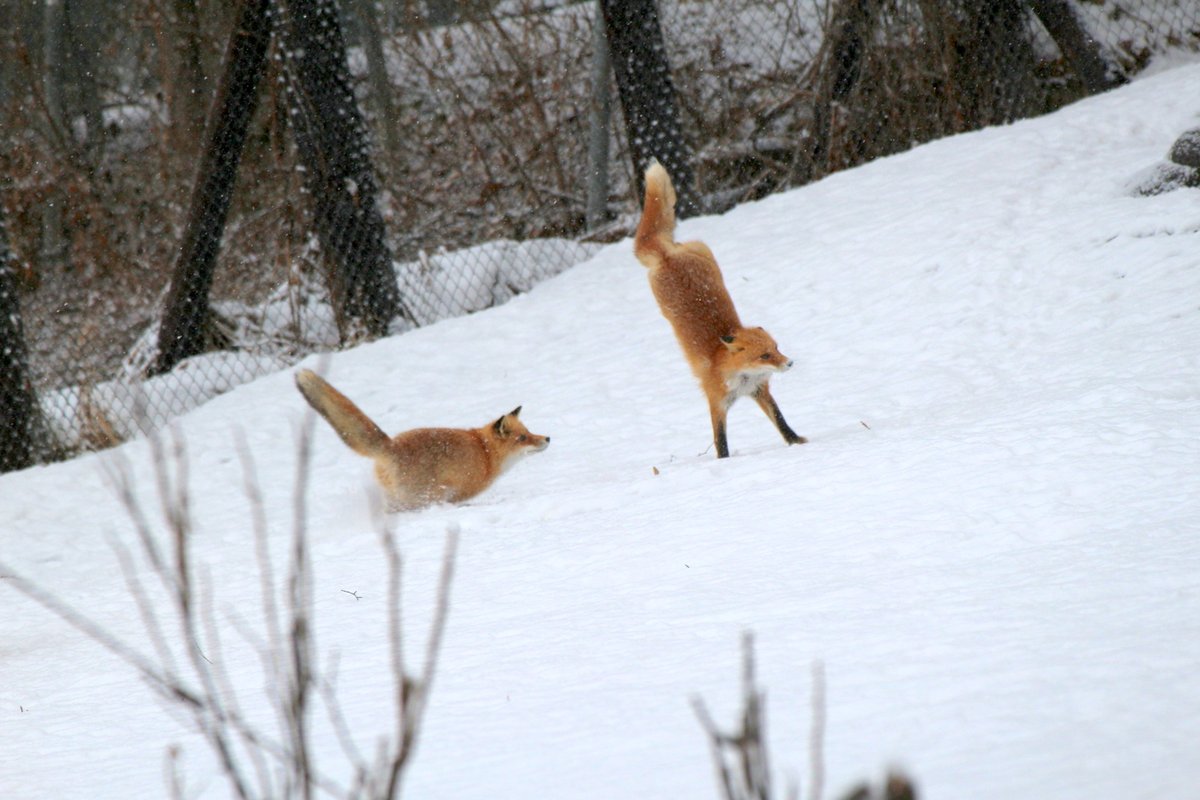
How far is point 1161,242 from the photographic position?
693 cm

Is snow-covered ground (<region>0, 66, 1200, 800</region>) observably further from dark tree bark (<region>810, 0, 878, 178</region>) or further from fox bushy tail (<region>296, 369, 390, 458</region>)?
dark tree bark (<region>810, 0, 878, 178</region>)

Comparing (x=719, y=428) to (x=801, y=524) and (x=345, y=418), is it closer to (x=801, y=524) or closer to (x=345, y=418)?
(x=801, y=524)

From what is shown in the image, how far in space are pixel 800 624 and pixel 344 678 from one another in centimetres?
136

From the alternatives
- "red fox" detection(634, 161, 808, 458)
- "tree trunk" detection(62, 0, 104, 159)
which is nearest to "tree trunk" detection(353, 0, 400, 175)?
"tree trunk" detection(62, 0, 104, 159)

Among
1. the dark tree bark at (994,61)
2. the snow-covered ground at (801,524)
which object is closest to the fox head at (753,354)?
the snow-covered ground at (801,524)

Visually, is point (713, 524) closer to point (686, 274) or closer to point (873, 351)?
point (686, 274)

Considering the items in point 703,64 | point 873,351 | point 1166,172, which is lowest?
point 873,351

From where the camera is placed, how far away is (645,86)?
402 inches

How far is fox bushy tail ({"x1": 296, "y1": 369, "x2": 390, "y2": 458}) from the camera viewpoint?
543 centimetres

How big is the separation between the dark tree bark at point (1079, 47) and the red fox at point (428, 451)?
708 cm

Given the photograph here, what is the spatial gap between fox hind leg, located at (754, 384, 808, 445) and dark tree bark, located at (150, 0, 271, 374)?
5426 millimetres

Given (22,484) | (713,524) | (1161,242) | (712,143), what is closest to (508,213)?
(712,143)

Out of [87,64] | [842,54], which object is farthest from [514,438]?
[87,64]

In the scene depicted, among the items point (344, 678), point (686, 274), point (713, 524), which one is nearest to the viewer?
point (344, 678)
